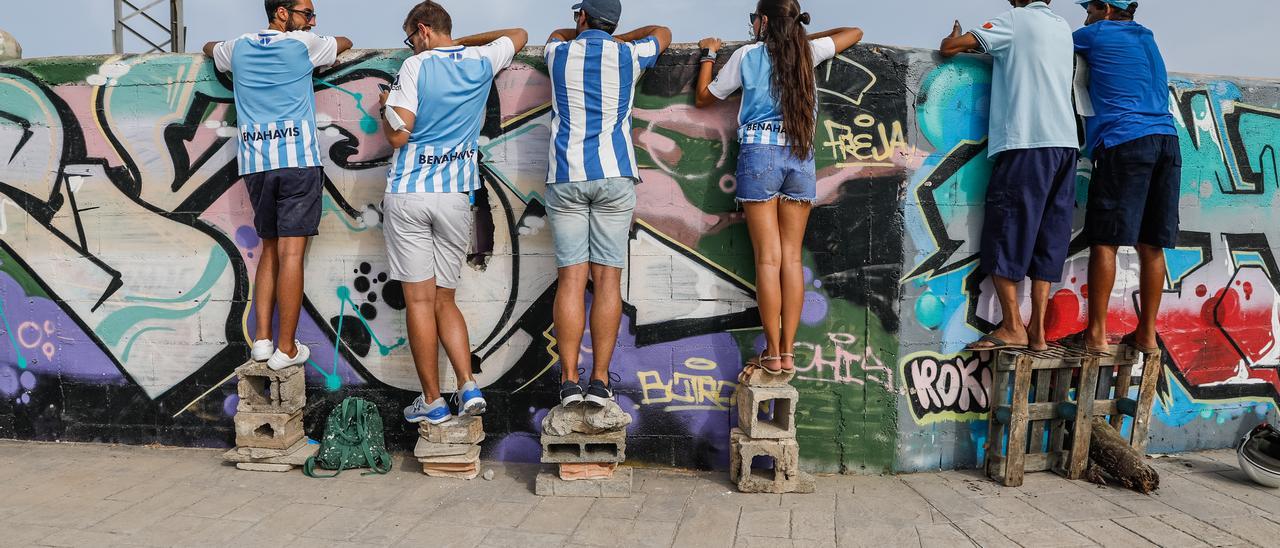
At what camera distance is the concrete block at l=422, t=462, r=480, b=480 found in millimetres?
4074

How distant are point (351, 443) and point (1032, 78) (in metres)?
4.24

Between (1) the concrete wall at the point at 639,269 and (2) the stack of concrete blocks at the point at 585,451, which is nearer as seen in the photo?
(2) the stack of concrete blocks at the point at 585,451

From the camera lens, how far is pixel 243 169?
4.16m

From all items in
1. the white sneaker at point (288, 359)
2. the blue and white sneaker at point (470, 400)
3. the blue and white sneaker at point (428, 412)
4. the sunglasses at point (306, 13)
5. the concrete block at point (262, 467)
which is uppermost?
the sunglasses at point (306, 13)

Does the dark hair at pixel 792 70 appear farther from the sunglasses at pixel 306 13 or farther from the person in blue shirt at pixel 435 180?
the sunglasses at pixel 306 13

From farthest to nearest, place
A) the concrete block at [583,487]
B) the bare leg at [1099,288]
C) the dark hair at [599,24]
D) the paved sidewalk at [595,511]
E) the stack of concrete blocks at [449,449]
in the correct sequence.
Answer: the bare leg at [1099,288]
the stack of concrete blocks at [449,449]
the dark hair at [599,24]
the concrete block at [583,487]
the paved sidewalk at [595,511]

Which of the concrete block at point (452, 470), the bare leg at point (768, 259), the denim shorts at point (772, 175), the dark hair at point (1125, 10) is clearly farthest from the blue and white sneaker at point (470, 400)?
the dark hair at point (1125, 10)

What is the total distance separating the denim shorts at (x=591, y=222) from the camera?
3.90m

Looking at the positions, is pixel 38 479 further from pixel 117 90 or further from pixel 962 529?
pixel 962 529

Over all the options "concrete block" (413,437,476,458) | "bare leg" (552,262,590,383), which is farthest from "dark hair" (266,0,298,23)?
"concrete block" (413,437,476,458)

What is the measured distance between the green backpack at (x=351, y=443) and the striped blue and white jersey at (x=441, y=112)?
4.30 ft

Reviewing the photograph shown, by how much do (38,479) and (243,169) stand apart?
201cm

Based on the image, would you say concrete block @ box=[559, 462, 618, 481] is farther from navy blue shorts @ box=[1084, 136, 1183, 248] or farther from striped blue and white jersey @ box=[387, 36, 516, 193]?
navy blue shorts @ box=[1084, 136, 1183, 248]

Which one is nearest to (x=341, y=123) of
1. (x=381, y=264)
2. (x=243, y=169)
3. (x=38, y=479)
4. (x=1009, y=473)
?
(x=243, y=169)
